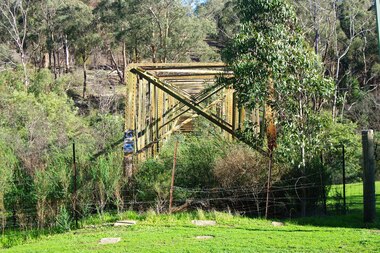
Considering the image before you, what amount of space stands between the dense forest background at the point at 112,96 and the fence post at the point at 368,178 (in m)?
1.41

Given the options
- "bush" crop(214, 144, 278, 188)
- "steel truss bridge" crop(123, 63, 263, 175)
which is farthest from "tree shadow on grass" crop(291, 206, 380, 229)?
"steel truss bridge" crop(123, 63, 263, 175)

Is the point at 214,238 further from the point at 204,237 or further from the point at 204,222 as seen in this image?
the point at 204,222

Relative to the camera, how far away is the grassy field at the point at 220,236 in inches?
357

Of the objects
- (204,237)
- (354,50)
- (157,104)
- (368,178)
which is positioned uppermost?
(354,50)

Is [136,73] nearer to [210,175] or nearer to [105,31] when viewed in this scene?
[210,175]

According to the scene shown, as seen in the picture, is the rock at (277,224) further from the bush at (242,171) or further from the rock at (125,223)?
the rock at (125,223)

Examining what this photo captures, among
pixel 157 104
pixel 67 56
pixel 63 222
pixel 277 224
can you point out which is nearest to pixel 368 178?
pixel 277 224

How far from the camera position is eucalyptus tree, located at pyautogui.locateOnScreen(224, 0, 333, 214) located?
40.0 ft

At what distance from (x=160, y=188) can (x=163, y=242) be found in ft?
9.25

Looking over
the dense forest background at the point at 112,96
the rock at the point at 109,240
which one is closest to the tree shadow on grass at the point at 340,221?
the dense forest background at the point at 112,96

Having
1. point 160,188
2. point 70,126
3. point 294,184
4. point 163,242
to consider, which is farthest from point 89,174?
point 70,126

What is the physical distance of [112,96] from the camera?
40.4m

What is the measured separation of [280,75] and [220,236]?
13.4ft

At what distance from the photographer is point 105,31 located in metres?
44.4
